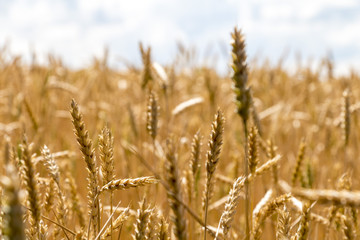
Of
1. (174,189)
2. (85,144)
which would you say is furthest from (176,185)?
(85,144)

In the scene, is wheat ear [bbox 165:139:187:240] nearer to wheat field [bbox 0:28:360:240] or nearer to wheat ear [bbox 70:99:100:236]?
wheat field [bbox 0:28:360:240]

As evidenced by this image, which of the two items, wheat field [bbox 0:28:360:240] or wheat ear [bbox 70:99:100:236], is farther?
wheat ear [bbox 70:99:100:236]

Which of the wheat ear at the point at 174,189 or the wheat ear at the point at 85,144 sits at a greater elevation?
the wheat ear at the point at 85,144

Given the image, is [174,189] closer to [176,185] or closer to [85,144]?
[176,185]

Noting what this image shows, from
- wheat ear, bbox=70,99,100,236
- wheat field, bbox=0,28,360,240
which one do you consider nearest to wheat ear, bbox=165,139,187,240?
wheat field, bbox=0,28,360,240

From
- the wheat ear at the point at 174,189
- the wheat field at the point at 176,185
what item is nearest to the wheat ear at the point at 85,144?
the wheat field at the point at 176,185

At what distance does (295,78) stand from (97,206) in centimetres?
449

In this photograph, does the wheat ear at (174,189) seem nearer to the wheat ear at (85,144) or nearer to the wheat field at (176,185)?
the wheat field at (176,185)

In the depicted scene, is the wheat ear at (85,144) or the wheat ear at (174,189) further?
the wheat ear at (85,144)

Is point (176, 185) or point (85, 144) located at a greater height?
point (85, 144)

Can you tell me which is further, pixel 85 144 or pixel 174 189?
pixel 85 144

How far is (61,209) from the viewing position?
1072 mm

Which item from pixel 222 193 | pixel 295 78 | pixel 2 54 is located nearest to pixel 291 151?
pixel 222 193

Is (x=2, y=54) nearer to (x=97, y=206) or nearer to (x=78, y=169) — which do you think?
(x=78, y=169)
